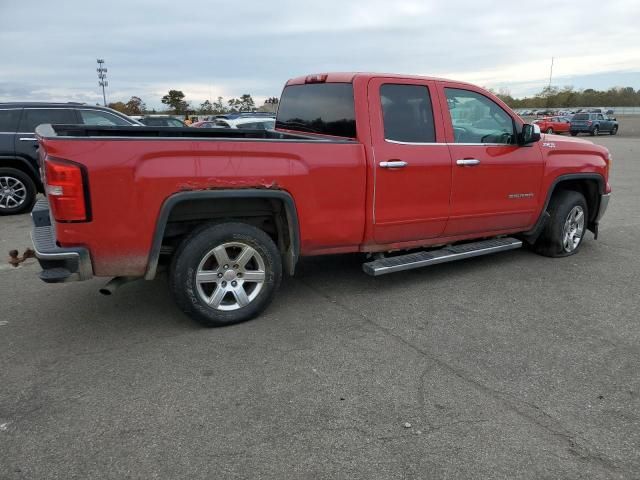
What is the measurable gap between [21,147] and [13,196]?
2.71ft

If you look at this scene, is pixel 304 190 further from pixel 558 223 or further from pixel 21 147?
pixel 21 147

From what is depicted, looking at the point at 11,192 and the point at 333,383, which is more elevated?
the point at 11,192

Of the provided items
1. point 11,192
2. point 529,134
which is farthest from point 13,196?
point 529,134

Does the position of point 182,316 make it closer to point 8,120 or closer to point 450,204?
point 450,204

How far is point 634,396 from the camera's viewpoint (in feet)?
9.98

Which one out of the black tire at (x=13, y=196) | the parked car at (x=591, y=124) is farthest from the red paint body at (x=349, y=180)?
the parked car at (x=591, y=124)

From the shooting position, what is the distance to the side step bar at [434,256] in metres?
4.50

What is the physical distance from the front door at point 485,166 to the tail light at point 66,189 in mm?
3105

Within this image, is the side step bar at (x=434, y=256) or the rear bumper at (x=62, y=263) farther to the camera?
the side step bar at (x=434, y=256)

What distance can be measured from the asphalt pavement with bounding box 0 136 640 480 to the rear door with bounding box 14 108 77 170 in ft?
14.6

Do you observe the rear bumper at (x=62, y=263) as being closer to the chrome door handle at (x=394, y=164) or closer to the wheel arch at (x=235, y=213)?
the wheel arch at (x=235, y=213)

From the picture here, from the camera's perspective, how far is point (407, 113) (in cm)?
455

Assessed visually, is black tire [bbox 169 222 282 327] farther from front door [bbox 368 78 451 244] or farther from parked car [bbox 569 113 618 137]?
parked car [bbox 569 113 618 137]

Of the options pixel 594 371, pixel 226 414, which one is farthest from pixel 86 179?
pixel 594 371
